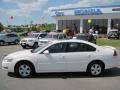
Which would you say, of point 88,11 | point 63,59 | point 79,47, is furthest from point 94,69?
point 88,11

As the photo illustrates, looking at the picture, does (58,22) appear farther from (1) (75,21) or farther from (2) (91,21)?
(2) (91,21)

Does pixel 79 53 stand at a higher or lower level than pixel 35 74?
higher

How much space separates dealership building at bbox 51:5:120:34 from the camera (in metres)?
60.2

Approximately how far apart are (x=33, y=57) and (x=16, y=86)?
6.23 feet

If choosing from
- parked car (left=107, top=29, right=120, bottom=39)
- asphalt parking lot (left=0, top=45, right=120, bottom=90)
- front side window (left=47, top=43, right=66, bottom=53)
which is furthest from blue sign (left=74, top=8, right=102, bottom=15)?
front side window (left=47, top=43, right=66, bottom=53)

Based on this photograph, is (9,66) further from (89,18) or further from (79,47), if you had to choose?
(89,18)

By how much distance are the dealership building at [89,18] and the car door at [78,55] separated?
48.3 metres

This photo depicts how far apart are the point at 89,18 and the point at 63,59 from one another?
176 feet

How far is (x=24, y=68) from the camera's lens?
11.2 m

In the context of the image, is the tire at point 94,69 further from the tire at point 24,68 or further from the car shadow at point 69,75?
the tire at point 24,68

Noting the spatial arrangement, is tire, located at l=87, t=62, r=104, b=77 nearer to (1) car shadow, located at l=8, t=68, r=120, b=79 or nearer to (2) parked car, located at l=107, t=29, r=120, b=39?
(1) car shadow, located at l=8, t=68, r=120, b=79

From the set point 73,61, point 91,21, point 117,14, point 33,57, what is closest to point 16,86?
point 33,57

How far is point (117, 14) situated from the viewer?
5900 centimetres

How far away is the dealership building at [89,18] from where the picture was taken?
60219 millimetres
